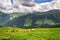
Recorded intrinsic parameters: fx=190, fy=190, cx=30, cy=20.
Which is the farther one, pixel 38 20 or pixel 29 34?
pixel 38 20

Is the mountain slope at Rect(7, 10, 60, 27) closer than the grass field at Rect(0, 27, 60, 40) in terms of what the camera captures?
No

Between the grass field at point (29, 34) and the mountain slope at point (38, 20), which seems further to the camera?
the mountain slope at point (38, 20)

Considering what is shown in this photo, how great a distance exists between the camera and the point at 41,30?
6.90 metres

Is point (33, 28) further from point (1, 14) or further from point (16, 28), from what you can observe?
point (1, 14)

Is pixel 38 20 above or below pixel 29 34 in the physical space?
above

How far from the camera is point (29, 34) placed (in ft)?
22.0

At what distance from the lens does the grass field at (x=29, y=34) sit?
6544 millimetres

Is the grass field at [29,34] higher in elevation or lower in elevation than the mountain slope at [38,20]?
lower

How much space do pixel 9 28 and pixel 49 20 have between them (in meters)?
1.54

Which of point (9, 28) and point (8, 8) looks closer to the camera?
point (9, 28)

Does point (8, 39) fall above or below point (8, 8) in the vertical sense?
below

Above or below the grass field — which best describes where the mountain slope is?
above

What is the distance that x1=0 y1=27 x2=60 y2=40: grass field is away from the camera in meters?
6.54

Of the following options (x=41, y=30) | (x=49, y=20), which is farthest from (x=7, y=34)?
(x=49, y=20)
